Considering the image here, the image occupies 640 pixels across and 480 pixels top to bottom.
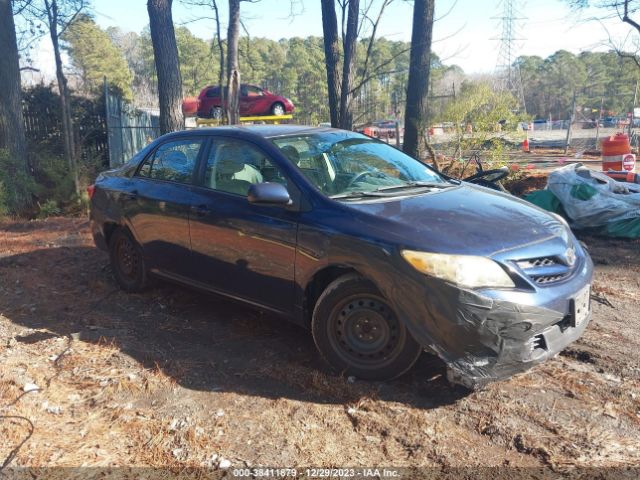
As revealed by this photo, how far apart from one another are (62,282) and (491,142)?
7.96 metres

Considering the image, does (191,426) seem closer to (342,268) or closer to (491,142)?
(342,268)

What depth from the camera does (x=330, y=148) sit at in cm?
433

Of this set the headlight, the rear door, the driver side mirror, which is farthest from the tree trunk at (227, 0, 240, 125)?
the headlight

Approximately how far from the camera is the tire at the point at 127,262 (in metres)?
5.16

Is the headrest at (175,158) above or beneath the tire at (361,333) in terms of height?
above

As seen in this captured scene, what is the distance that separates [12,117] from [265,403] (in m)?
9.85

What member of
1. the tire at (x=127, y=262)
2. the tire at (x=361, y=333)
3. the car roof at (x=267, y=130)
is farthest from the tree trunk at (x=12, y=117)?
the tire at (x=361, y=333)

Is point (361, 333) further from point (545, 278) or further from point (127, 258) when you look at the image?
point (127, 258)

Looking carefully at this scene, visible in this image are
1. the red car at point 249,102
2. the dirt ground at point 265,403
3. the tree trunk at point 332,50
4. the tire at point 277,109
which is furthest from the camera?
the tire at point 277,109

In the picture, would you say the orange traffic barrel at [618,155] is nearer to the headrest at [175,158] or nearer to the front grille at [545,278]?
the front grille at [545,278]

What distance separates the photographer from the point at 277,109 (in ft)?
78.4

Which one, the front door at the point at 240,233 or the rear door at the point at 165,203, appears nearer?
the front door at the point at 240,233

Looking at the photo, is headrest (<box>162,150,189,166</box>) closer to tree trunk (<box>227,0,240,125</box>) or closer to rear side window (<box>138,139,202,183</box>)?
rear side window (<box>138,139,202,183</box>)

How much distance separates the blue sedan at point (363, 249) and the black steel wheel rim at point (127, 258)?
24 centimetres
